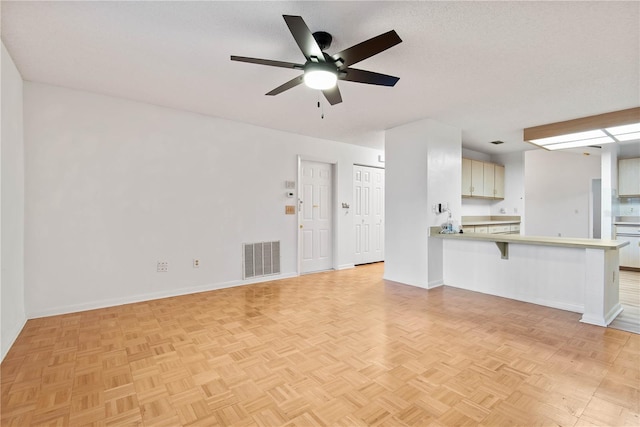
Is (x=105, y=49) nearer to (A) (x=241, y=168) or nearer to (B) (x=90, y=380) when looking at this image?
(A) (x=241, y=168)

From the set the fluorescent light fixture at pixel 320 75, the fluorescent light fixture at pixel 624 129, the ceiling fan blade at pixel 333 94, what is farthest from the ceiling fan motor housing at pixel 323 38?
the fluorescent light fixture at pixel 624 129

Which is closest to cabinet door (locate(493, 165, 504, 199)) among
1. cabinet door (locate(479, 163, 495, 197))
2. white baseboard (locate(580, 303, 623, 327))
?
cabinet door (locate(479, 163, 495, 197))

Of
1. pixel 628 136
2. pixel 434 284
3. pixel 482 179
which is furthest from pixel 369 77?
pixel 482 179

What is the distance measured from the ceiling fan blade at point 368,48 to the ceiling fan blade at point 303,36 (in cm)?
17

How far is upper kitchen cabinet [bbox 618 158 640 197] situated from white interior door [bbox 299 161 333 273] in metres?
5.87

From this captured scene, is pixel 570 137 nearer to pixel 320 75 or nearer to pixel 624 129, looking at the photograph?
pixel 624 129

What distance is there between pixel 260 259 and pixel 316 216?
1428mm

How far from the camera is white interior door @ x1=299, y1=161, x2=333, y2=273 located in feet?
18.5

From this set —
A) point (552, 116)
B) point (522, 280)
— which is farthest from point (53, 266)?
point (552, 116)

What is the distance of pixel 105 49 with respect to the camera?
2.61 metres

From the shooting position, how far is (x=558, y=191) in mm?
7934

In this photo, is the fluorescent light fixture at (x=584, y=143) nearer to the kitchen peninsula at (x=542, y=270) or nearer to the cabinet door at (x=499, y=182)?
the cabinet door at (x=499, y=182)

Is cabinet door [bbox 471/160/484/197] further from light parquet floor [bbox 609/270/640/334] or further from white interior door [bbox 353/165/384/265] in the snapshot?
light parquet floor [bbox 609/270/640/334]

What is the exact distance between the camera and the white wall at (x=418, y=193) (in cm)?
455
